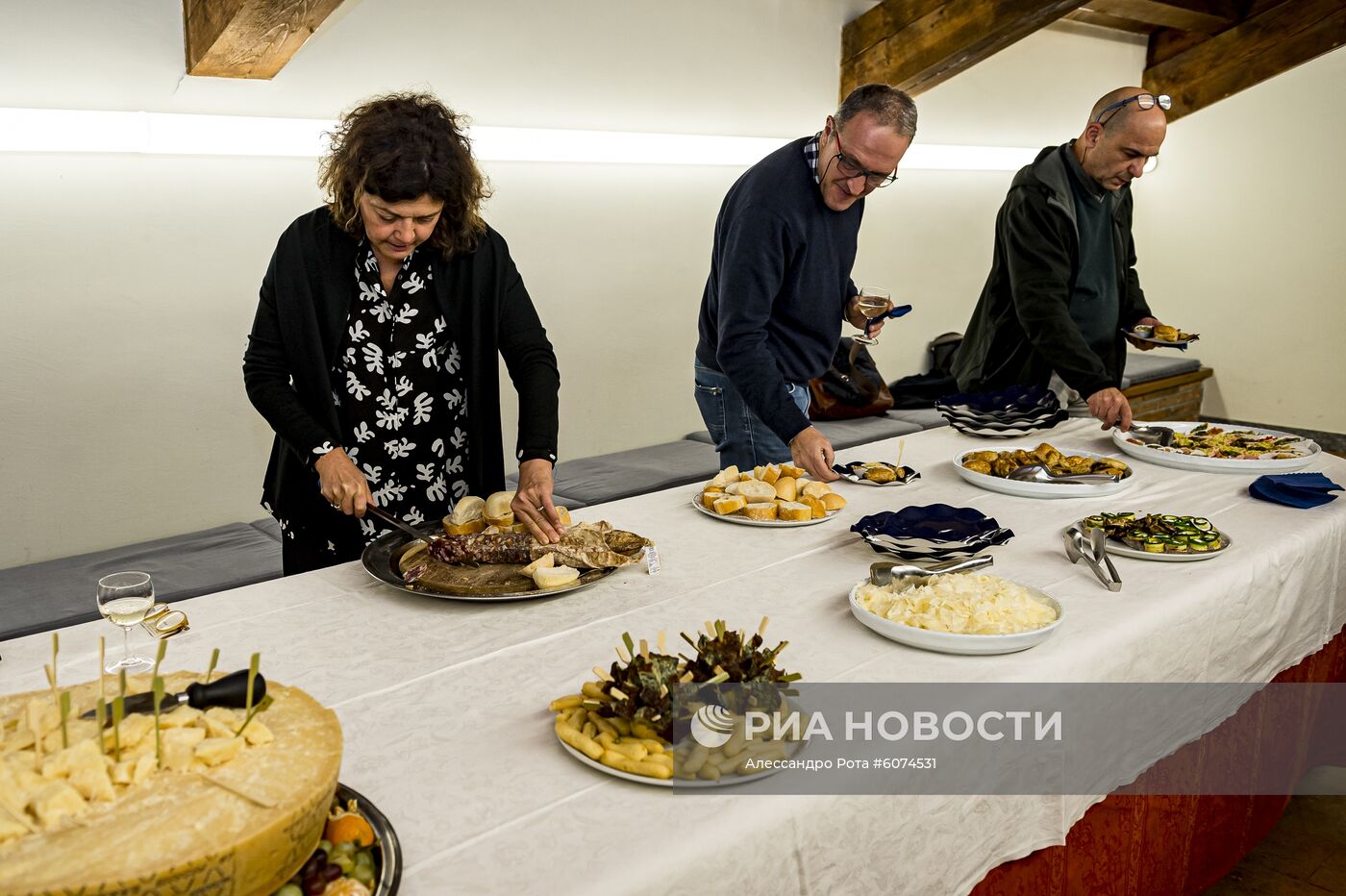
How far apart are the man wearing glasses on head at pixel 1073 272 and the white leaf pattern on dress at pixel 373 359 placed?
69.9 inches

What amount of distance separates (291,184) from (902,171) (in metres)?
3.22

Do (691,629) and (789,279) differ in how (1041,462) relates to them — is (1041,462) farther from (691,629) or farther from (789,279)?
(691,629)

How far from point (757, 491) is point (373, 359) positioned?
2.66 ft

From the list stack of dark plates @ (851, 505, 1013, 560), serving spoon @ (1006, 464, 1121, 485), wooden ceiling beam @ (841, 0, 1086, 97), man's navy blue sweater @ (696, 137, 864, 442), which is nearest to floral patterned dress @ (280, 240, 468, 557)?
man's navy blue sweater @ (696, 137, 864, 442)

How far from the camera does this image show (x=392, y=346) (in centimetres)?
204

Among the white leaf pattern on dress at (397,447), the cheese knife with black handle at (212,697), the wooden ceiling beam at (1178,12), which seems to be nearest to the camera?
the cheese knife with black handle at (212,697)

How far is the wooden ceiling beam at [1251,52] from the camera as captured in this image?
5547mm

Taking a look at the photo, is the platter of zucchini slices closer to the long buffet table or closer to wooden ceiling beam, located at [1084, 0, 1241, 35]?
the long buffet table

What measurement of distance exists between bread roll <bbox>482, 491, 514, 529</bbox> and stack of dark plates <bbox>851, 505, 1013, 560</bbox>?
622mm

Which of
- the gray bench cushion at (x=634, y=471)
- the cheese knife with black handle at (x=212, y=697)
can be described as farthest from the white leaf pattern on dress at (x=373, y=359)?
the gray bench cushion at (x=634, y=471)

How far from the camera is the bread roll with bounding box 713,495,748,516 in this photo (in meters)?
2.05

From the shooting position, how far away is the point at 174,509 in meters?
3.34

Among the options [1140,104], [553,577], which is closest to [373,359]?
[553,577]

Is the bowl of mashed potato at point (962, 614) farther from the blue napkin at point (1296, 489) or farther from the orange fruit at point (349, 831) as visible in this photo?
the blue napkin at point (1296, 489)
